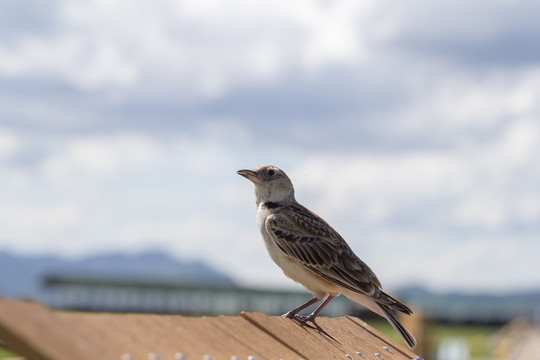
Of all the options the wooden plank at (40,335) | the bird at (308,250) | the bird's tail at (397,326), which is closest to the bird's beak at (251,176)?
the bird at (308,250)

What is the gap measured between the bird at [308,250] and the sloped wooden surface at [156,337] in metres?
2.55

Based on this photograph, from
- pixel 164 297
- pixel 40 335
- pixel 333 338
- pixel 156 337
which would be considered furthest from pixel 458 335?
pixel 40 335

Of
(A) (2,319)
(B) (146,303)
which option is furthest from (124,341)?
(B) (146,303)

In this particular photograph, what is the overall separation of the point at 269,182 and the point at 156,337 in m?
5.43

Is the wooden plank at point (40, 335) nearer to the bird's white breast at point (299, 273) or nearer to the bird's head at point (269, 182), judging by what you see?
the bird's white breast at point (299, 273)

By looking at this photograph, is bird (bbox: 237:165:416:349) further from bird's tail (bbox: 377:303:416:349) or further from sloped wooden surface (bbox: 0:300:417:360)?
sloped wooden surface (bbox: 0:300:417:360)

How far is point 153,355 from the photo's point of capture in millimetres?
3020

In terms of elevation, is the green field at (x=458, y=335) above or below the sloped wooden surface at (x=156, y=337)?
above

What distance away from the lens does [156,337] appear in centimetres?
321

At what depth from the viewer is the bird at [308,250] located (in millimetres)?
7555

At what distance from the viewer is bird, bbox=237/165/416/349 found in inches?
297

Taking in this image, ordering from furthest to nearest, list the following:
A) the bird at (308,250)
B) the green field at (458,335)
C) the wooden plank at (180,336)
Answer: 1. the green field at (458,335)
2. the bird at (308,250)
3. the wooden plank at (180,336)

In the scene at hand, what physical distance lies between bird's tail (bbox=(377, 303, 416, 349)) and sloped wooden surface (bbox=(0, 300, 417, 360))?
150 centimetres

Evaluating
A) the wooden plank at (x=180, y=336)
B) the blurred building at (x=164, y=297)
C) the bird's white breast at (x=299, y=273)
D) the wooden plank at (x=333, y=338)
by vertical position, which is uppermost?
the blurred building at (x=164, y=297)
